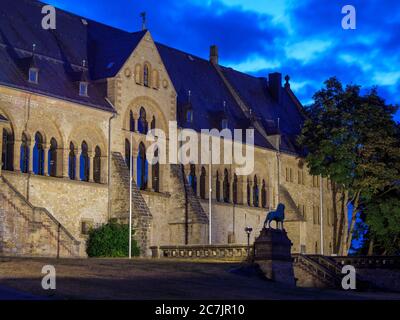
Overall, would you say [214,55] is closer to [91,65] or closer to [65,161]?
[91,65]

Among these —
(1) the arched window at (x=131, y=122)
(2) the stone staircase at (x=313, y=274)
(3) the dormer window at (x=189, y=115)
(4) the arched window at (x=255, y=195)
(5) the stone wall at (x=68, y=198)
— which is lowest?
(2) the stone staircase at (x=313, y=274)

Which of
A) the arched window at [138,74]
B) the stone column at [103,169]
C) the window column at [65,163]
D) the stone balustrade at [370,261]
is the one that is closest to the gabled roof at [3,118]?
the window column at [65,163]

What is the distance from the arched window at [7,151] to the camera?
50.4 meters

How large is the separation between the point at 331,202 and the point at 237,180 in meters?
15.7

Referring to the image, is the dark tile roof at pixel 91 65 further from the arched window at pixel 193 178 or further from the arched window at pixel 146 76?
the arched window at pixel 193 178

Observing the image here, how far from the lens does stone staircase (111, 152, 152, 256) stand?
55.2 m

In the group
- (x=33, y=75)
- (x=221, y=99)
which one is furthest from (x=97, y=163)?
(x=221, y=99)

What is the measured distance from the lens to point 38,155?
172 feet

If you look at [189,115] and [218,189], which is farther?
[218,189]

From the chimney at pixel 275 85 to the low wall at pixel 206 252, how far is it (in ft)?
109

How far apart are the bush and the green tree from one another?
20.4m

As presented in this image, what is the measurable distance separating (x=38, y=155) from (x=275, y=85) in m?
36.4

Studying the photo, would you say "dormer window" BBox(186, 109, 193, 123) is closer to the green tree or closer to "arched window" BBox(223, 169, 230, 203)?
"arched window" BBox(223, 169, 230, 203)

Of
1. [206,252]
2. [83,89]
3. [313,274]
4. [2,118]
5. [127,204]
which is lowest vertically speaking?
[313,274]
